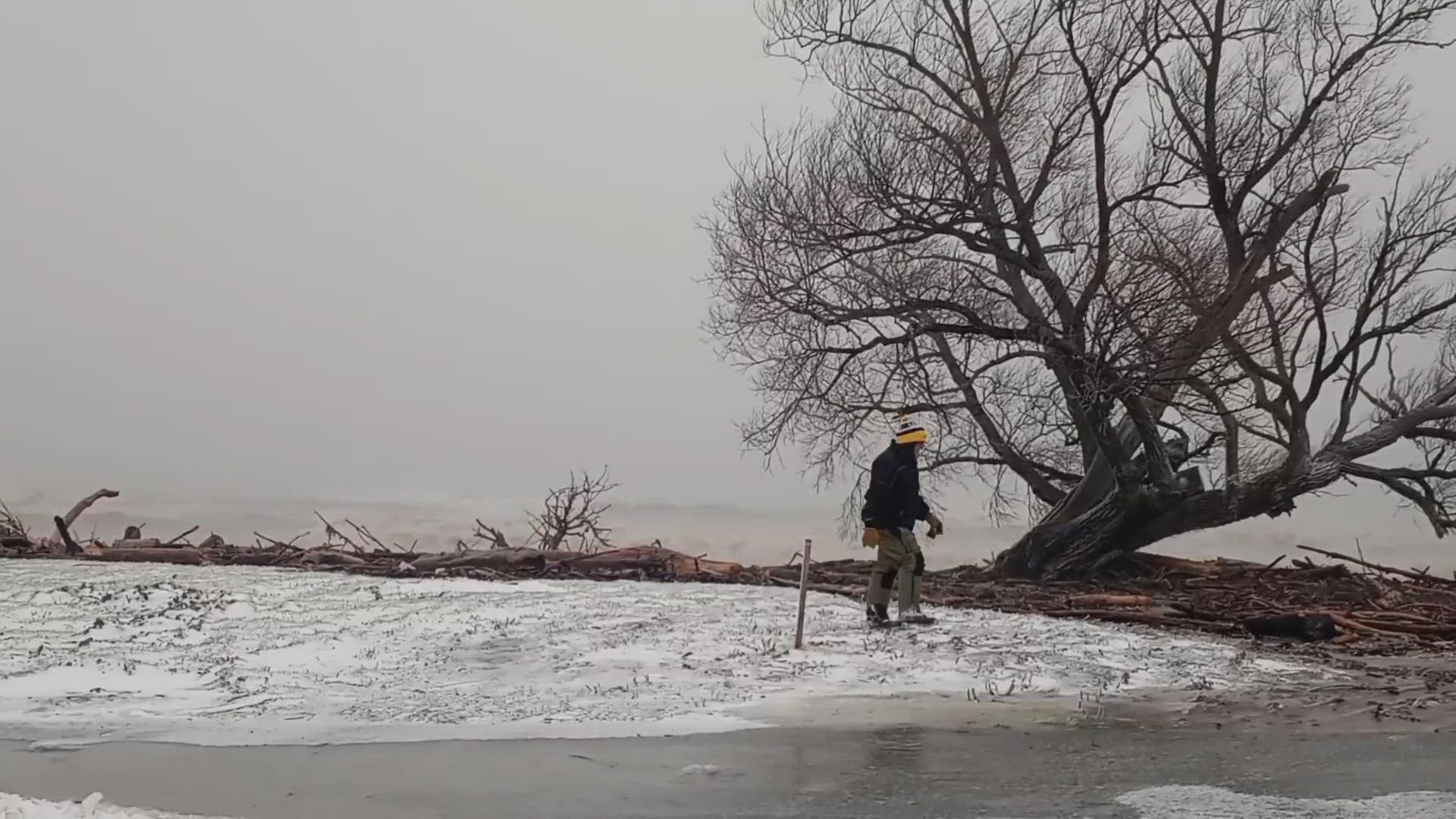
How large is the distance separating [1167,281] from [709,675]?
9505 mm

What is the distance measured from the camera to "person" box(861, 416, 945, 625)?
1149cm

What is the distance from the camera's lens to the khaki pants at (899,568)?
11.5 meters

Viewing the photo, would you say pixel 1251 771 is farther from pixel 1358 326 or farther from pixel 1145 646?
pixel 1358 326

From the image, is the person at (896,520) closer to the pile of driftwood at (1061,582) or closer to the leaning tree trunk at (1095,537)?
the pile of driftwood at (1061,582)

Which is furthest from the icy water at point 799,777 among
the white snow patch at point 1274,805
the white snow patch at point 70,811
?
the white snow patch at point 70,811

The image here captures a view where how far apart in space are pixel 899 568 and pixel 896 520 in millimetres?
538

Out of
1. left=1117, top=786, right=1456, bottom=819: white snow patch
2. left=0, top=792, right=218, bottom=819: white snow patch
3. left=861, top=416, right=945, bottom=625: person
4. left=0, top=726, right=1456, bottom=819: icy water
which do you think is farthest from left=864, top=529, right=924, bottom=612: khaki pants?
left=0, top=792, right=218, bottom=819: white snow patch

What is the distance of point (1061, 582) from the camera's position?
17.7 meters

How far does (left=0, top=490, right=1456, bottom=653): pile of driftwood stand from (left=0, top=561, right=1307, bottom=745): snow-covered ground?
131 centimetres

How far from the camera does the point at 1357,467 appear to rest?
18.3 m

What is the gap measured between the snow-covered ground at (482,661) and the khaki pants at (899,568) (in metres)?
0.35

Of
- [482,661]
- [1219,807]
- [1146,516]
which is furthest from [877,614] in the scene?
[1146,516]

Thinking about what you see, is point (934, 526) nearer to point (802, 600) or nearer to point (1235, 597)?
point (802, 600)

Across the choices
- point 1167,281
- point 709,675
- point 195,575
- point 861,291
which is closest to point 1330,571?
point 1167,281
